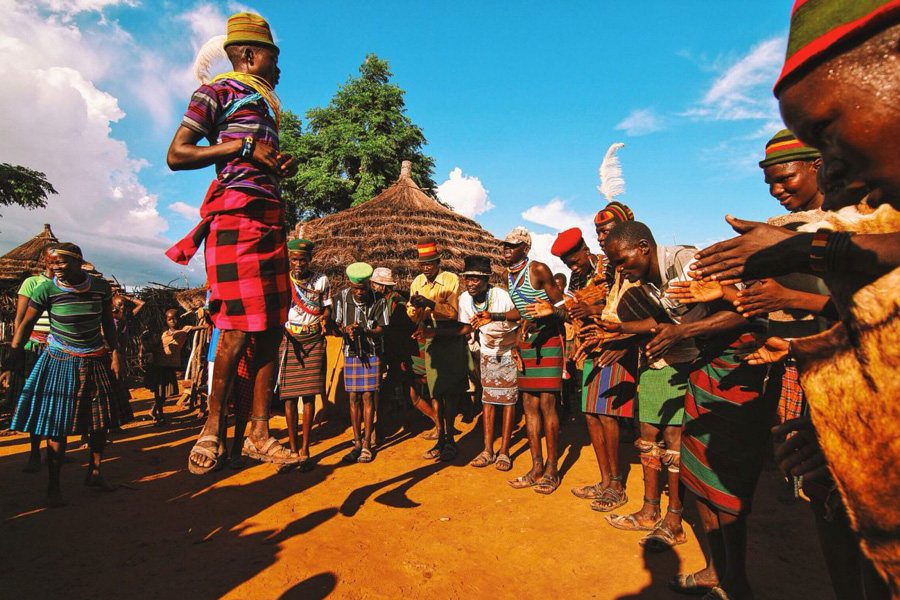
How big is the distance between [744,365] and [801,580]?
1.77 meters

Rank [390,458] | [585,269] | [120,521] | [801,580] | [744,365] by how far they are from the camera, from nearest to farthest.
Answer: [744,365], [801,580], [120,521], [585,269], [390,458]

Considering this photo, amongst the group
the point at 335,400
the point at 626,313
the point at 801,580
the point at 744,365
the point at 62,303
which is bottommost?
the point at 801,580

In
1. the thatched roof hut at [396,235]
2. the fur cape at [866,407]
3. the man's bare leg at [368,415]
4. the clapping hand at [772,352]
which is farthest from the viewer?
the thatched roof hut at [396,235]

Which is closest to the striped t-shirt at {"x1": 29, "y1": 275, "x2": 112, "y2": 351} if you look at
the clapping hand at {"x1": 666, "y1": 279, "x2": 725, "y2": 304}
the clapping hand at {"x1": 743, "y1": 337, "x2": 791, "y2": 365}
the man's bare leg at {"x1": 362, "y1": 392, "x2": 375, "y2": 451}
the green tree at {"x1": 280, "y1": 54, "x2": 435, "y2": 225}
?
the man's bare leg at {"x1": 362, "y1": 392, "x2": 375, "y2": 451}

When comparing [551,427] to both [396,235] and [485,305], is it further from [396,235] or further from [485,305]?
[396,235]

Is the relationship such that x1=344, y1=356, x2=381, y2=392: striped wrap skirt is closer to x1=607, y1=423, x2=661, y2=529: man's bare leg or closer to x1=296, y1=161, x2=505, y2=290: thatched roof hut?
x1=607, y1=423, x2=661, y2=529: man's bare leg

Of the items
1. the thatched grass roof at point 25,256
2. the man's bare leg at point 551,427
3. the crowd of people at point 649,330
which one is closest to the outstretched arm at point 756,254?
the crowd of people at point 649,330

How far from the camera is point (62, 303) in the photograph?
457 cm

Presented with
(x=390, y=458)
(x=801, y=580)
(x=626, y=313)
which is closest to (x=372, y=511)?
(x=390, y=458)

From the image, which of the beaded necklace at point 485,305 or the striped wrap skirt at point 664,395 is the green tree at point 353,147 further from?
the striped wrap skirt at point 664,395

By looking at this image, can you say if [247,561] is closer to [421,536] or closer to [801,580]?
[421,536]

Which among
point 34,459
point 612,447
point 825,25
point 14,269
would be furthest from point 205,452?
point 14,269

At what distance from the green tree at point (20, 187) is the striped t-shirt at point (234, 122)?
2024 centimetres

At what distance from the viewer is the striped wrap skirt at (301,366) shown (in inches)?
231
